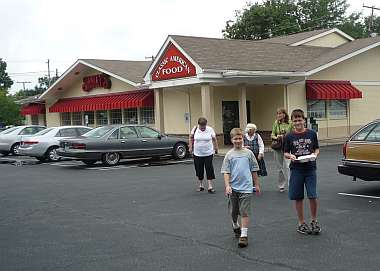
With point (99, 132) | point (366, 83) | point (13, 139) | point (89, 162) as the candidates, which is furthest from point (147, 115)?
point (366, 83)

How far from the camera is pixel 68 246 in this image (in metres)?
6.98

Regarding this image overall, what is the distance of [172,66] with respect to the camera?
78.3 ft

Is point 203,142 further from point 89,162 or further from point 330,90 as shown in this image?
point 330,90

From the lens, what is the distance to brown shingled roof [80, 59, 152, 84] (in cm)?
2816

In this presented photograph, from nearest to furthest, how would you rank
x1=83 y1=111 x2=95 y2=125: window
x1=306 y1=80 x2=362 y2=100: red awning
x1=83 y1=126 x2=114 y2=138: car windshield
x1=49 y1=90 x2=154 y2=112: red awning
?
x1=83 y1=126 x2=114 y2=138: car windshield, x1=306 y1=80 x2=362 y2=100: red awning, x1=49 y1=90 x2=154 y2=112: red awning, x1=83 y1=111 x2=95 y2=125: window

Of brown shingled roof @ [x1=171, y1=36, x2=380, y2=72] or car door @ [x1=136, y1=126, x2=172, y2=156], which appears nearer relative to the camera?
car door @ [x1=136, y1=126, x2=172, y2=156]

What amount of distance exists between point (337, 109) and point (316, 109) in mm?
1561

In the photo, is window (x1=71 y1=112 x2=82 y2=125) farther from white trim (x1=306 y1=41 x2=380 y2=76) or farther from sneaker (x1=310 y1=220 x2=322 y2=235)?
sneaker (x1=310 y1=220 x2=322 y2=235)

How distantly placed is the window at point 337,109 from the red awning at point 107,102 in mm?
8725

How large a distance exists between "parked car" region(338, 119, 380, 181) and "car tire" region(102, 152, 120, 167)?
9682mm

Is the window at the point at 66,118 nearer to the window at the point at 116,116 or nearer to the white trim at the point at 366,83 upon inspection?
the window at the point at 116,116

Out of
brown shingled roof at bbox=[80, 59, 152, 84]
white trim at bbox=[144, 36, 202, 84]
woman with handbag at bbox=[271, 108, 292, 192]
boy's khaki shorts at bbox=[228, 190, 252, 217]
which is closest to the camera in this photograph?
boy's khaki shorts at bbox=[228, 190, 252, 217]

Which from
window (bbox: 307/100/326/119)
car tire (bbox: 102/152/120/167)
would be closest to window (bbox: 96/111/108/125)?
window (bbox: 307/100/326/119)

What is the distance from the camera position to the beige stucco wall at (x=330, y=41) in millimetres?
31969
